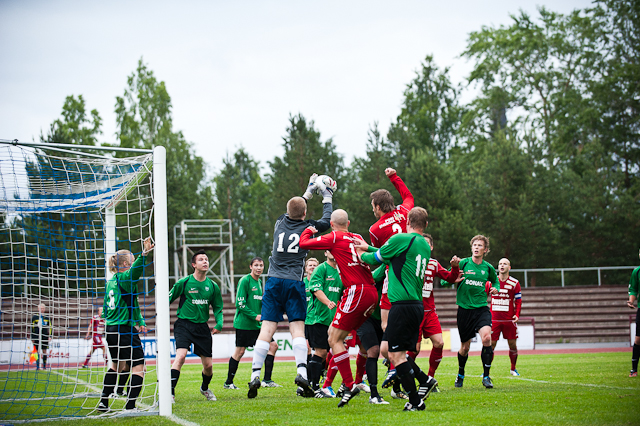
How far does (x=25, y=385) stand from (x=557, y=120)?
116 ft

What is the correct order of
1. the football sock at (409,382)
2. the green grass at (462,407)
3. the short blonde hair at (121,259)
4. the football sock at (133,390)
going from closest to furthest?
the green grass at (462,407) → the football sock at (409,382) → the football sock at (133,390) → the short blonde hair at (121,259)

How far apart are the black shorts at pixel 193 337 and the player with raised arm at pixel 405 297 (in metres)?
2.88

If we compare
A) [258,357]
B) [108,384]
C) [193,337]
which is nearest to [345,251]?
[258,357]

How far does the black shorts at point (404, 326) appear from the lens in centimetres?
629

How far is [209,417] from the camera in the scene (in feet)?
20.4

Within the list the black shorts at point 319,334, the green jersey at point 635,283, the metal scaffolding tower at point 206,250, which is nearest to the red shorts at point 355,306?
the black shorts at point 319,334

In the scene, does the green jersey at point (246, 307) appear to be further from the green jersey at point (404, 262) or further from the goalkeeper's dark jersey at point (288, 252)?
the green jersey at point (404, 262)

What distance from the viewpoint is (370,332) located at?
24.5 ft

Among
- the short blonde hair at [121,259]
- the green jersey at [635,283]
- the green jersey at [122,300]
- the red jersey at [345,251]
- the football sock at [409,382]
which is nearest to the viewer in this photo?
the football sock at [409,382]

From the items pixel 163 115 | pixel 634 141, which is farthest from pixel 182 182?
pixel 634 141

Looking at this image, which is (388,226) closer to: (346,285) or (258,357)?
(346,285)

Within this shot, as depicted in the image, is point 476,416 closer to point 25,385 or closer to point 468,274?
point 468,274

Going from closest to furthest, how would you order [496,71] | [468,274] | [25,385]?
[468,274], [25,385], [496,71]

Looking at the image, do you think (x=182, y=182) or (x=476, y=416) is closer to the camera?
(x=476, y=416)
